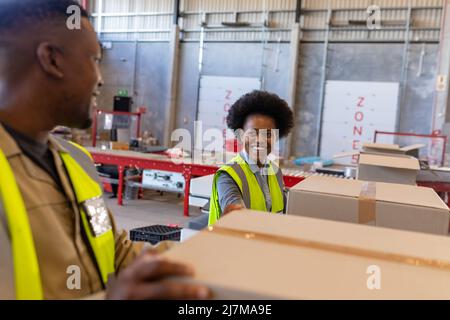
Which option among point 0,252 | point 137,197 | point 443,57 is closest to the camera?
point 0,252

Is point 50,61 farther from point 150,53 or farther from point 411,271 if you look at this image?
point 150,53

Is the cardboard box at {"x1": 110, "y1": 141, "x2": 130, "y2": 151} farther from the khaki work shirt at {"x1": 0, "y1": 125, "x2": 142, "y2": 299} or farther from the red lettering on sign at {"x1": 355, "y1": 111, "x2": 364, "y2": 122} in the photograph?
the khaki work shirt at {"x1": 0, "y1": 125, "x2": 142, "y2": 299}

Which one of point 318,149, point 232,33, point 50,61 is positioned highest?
point 232,33

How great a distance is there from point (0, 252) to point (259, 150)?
180cm

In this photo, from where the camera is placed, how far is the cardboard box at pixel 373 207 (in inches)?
69.4

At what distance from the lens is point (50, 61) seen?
1117 mm

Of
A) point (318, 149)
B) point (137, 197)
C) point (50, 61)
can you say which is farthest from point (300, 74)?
point (50, 61)

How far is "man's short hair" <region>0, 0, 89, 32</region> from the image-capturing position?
1.12 metres

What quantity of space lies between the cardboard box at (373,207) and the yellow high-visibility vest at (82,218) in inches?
36.0

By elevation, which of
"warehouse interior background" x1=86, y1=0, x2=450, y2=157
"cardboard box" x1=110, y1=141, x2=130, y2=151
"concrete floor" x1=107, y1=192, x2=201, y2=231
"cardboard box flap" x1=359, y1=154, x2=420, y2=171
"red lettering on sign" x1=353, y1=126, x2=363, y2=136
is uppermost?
"warehouse interior background" x1=86, y1=0, x2=450, y2=157

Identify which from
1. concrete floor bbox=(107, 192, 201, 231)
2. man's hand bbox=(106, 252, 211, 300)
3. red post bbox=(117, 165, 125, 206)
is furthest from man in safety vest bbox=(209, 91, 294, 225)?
red post bbox=(117, 165, 125, 206)

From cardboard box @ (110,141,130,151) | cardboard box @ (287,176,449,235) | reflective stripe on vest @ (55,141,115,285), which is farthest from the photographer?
cardboard box @ (110,141,130,151)

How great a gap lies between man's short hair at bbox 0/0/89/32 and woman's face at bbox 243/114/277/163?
5.26ft

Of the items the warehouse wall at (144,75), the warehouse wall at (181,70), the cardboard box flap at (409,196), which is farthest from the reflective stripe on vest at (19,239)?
the warehouse wall at (144,75)
